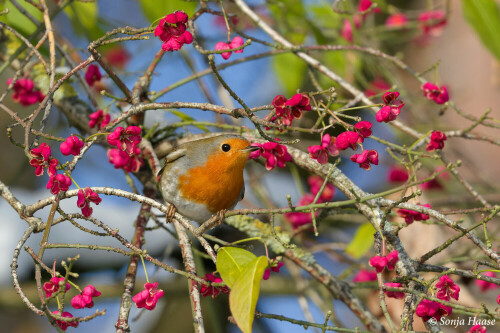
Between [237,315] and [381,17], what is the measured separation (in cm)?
523

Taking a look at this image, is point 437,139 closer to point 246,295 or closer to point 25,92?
point 246,295

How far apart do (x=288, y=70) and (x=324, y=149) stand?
1979mm

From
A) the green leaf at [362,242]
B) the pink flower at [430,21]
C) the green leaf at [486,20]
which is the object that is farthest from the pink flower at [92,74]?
the pink flower at [430,21]

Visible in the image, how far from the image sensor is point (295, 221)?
3611 millimetres

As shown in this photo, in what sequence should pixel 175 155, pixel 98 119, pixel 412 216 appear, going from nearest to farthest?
pixel 412 216, pixel 98 119, pixel 175 155

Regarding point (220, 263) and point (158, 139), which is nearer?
point (220, 263)

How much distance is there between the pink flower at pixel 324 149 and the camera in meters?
2.03

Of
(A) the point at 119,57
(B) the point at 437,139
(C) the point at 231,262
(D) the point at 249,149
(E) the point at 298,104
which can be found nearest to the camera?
(C) the point at 231,262

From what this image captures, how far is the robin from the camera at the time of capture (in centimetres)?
266

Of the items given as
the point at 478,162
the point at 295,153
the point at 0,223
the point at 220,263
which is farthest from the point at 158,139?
the point at 478,162

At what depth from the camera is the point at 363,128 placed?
6.40ft

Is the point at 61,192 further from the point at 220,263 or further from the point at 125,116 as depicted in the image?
the point at 220,263

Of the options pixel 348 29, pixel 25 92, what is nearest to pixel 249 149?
pixel 25 92

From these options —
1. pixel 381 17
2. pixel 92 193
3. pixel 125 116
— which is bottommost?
pixel 92 193
